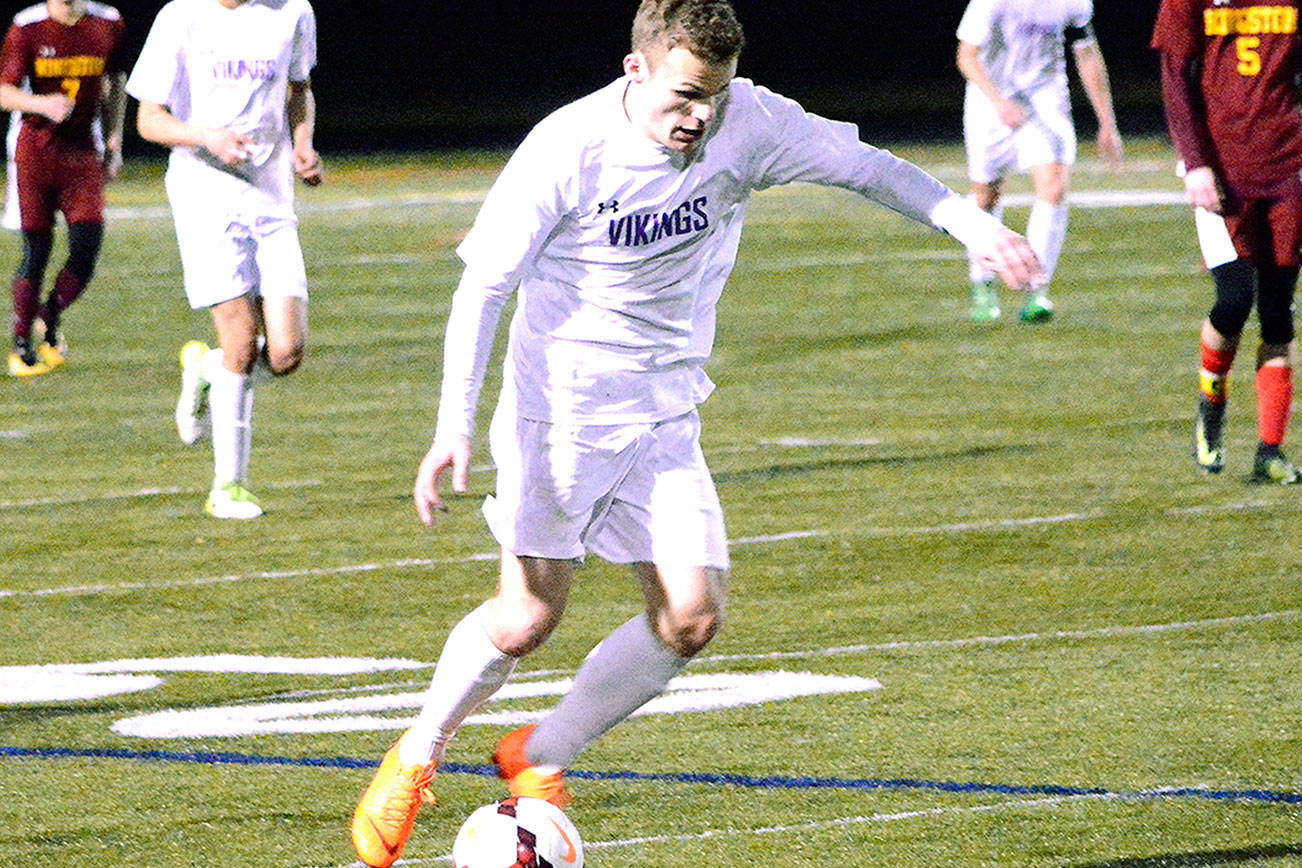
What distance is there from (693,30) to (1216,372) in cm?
525

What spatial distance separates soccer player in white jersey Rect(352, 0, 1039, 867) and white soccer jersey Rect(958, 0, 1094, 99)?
1002 cm

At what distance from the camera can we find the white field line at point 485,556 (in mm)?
8109

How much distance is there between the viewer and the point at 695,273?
16.7 ft

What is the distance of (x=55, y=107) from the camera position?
1327cm

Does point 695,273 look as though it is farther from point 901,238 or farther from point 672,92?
point 901,238

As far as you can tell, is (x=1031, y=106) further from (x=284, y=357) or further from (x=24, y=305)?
(x=284, y=357)

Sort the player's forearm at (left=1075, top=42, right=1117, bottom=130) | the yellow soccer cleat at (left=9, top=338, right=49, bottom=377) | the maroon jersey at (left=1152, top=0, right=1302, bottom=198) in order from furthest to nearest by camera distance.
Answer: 1. the player's forearm at (left=1075, top=42, right=1117, bottom=130)
2. the yellow soccer cleat at (left=9, top=338, right=49, bottom=377)
3. the maroon jersey at (left=1152, top=0, right=1302, bottom=198)

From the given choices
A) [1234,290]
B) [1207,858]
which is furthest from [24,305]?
[1207,858]

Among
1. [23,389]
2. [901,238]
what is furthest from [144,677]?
[901,238]

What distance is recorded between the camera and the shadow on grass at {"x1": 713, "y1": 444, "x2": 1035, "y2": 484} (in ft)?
32.9

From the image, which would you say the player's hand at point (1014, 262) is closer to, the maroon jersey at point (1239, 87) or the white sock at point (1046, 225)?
the maroon jersey at point (1239, 87)

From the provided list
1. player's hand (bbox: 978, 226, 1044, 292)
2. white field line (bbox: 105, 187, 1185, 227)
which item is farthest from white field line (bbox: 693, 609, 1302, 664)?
white field line (bbox: 105, 187, 1185, 227)

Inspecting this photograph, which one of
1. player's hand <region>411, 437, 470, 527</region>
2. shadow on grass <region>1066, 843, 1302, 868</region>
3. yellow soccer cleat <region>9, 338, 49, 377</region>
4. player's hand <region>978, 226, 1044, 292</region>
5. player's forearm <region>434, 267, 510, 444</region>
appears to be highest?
player's hand <region>978, 226, 1044, 292</region>

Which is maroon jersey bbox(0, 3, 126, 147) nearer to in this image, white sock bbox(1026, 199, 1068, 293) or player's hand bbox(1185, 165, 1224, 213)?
white sock bbox(1026, 199, 1068, 293)
